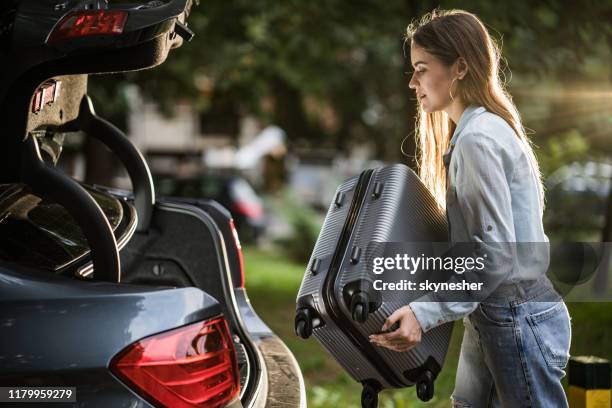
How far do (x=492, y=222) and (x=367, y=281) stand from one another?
0.38 m

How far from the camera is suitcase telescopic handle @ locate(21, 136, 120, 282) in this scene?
2.51 m

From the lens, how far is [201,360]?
89.8 inches

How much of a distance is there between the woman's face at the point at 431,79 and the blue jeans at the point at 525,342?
582 millimetres

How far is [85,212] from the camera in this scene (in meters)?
2.51

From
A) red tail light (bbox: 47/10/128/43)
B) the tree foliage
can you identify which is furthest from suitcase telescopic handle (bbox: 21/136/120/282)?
the tree foliage

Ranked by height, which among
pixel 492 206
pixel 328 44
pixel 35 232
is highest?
pixel 328 44

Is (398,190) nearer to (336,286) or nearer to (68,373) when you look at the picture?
(336,286)

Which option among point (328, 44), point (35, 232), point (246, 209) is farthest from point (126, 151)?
point (246, 209)

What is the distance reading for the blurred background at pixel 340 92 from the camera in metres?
8.15

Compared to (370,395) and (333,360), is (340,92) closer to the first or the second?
(333,360)

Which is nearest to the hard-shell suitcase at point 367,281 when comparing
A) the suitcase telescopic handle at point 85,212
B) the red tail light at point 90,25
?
the suitcase telescopic handle at point 85,212

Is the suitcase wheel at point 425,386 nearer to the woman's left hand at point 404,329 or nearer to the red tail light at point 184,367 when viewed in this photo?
the woman's left hand at point 404,329

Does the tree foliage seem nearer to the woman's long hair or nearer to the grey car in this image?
the woman's long hair

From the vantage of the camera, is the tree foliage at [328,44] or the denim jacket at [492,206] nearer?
the denim jacket at [492,206]
